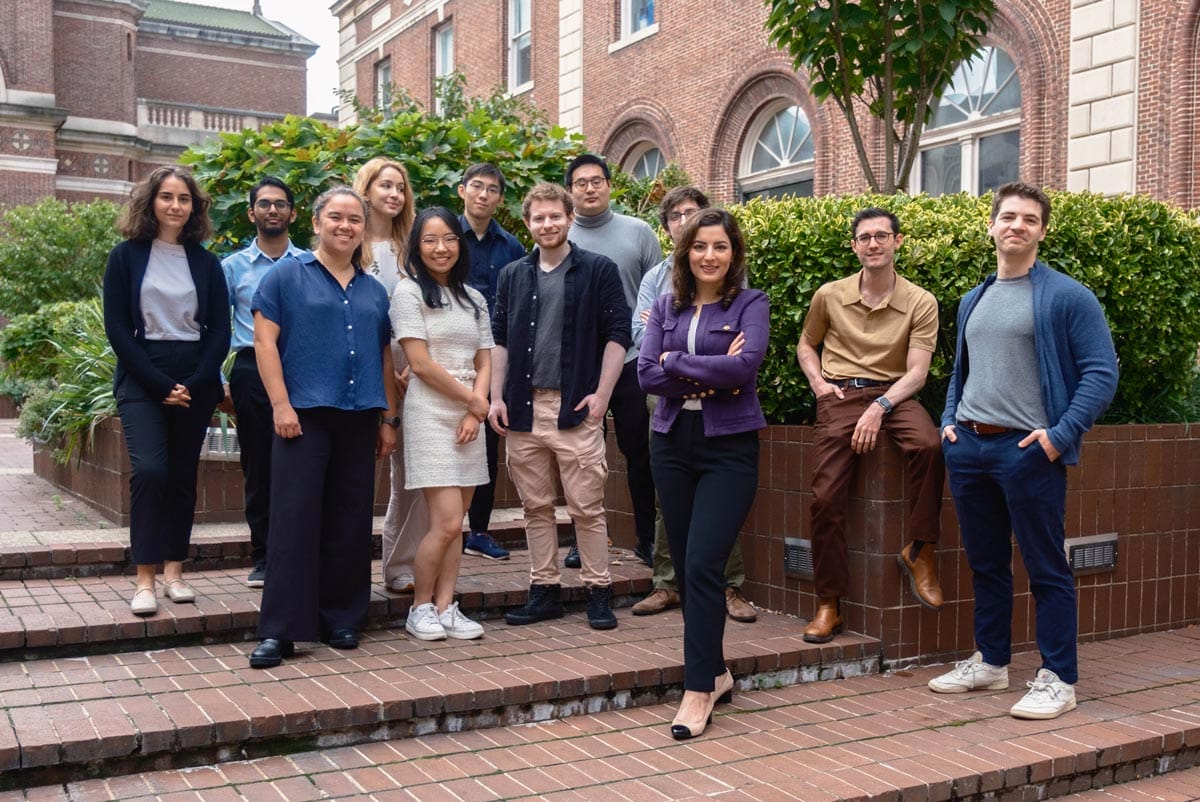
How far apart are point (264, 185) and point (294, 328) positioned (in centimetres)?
114

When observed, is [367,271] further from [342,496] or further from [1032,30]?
[1032,30]

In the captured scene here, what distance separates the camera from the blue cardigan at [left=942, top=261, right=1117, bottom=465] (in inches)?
188

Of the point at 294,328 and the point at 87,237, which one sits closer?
the point at 294,328

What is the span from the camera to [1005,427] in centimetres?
496

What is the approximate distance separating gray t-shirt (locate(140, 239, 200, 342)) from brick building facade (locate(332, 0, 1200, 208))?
6.60 m

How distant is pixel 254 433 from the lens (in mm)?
5973

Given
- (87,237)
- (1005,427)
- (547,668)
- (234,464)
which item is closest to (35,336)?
(234,464)

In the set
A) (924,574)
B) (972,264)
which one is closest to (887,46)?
(972,264)

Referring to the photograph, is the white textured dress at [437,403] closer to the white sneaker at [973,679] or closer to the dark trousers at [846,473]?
the dark trousers at [846,473]

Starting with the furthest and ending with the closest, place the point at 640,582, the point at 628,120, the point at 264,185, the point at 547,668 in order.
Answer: the point at 628,120
the point at 640,582
the point at 264,185
the point at 547,668

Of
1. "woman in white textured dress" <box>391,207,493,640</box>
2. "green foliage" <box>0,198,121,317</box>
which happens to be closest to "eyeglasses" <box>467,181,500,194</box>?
"woman in white textured dress" <box>391,207,493,640</box>

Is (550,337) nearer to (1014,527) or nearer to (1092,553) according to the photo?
(1014,527)

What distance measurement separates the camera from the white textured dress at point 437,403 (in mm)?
5367

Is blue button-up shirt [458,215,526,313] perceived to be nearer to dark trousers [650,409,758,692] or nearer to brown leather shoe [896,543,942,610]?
dark trousers [650,409,758,692]
